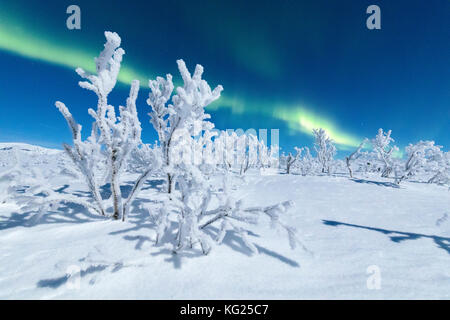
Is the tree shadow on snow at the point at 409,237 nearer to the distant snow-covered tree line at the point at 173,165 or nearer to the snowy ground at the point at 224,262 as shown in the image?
the snowy ground at the point at 224,262

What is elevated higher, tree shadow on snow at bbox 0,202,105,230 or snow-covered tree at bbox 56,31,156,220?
snow-covered tree at bbox 56,31,156,220

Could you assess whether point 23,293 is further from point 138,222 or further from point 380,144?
point 380,144

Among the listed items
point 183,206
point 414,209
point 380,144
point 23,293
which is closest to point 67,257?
point 23,293

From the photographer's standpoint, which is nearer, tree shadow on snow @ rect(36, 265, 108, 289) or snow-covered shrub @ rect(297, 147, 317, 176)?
tree shadow on snow @ rect(36, 265, 108, 289)

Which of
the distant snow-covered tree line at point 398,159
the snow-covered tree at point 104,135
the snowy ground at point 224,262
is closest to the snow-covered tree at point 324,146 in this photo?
the distant snow-covered tree line at point 398,159

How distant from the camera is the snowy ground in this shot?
1.38m

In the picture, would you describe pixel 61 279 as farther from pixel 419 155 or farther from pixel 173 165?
pixel 419 155

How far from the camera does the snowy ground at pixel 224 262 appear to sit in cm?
138

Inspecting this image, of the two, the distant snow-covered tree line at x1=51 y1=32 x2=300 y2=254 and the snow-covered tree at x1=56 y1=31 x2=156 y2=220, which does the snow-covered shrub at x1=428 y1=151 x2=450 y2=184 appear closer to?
the distant snow-covered tree line at x1=51 y1=32 x2=300 y2=254

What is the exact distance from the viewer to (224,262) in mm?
1751

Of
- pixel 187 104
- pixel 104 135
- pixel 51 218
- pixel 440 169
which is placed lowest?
pixel 51 218

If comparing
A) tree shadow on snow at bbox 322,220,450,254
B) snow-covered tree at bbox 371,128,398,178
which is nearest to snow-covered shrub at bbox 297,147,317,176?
snow-covered tree at bbox 371,128,398,178

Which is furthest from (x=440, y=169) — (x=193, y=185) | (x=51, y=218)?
(x=51, y=218)

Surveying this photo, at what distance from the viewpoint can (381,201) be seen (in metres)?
4.15
